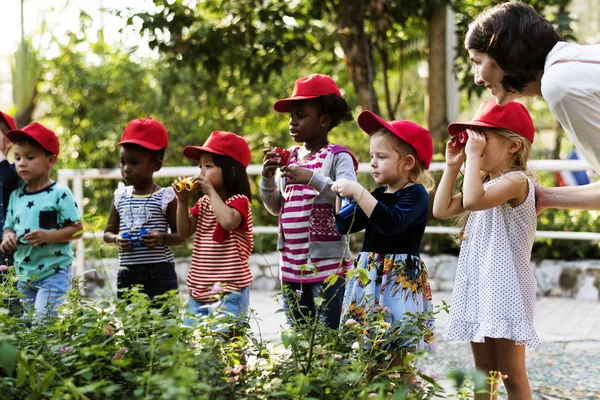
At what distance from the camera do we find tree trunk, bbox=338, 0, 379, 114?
7.43 metres

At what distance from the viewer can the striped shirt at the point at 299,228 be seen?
3.29 meters

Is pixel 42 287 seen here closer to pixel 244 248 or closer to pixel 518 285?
pixel 244 248

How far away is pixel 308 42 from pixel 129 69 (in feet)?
13.4

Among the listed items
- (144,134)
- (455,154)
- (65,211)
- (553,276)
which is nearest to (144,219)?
(144,134)

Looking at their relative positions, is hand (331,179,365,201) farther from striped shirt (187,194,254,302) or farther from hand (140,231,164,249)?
hand (140,231,164,249)

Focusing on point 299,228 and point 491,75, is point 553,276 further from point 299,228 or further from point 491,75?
point 491,75

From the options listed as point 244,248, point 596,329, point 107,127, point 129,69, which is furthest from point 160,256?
point 129,69

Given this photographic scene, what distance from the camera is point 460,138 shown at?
9.04 ft

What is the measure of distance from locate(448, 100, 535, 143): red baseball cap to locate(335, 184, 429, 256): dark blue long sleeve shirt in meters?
0.33

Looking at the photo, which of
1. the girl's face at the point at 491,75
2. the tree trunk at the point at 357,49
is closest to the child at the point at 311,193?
the girl's face at the point at 491,75

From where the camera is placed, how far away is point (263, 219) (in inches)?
319

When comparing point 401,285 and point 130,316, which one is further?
point 401,285

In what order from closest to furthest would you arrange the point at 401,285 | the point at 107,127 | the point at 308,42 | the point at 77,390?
the point at 77,390
the point at 401,285
the point at 308,42
the point at 107,127

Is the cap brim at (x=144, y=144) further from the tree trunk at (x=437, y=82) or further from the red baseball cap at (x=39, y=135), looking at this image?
the tree trunk at (x=437, y=82)
